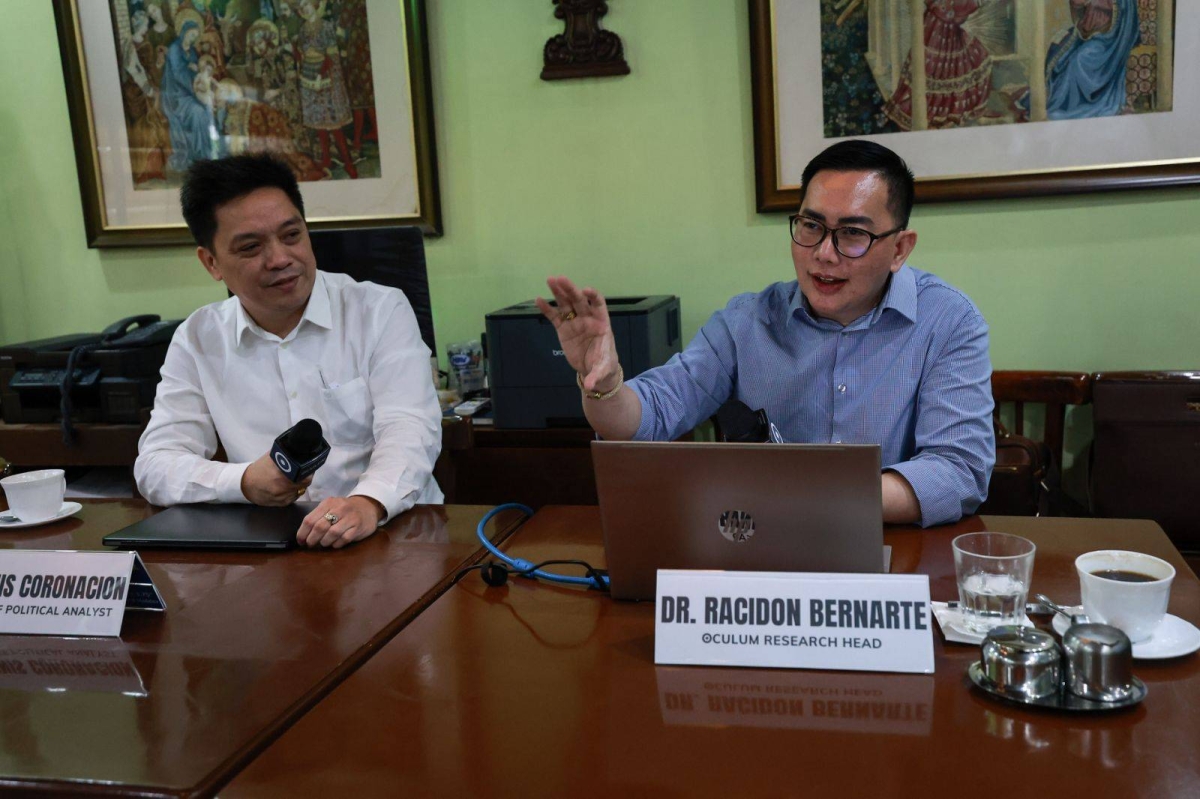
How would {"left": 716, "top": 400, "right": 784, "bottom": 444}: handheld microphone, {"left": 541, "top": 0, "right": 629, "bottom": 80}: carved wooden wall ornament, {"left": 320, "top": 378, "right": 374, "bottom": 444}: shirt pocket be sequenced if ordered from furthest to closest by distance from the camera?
{"left": 541, "top": 0, "right": 629, "bottom": 80}: carved wooden wall ornament
{"left": 320, "top": 378, "right": 374, "bottom": 444}: shirt pocket
{"left": 716, "top": 400, "right": 784, "bottom": 444}: handheld microphone

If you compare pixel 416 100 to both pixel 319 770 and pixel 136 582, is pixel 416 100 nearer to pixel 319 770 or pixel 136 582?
pixel 136 582

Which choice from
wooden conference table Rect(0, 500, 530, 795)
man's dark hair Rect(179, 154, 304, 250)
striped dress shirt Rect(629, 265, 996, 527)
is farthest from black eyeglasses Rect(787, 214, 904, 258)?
man's dark hair Rect(179, 154, 304, 250)

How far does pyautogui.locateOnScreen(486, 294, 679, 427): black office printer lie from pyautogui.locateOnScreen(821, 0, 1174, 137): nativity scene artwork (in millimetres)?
815

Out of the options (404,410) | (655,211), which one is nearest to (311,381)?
(404,410)

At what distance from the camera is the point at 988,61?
2656 millimetres

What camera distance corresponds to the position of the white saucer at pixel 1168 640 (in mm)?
1002

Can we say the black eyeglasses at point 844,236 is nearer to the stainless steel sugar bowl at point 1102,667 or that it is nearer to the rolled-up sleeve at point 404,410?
the rolled-up sleeve at point 404,410

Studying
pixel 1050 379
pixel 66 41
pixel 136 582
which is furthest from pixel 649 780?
pixel 66 41

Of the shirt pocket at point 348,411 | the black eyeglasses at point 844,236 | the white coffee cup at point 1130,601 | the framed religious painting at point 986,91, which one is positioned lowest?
the white coffee cup at point 1130,601

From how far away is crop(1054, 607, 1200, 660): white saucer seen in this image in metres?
1.00

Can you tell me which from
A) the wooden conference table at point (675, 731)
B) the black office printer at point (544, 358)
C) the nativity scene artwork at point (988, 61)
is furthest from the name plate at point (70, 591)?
the nativity scene artwork at point (988, 61)

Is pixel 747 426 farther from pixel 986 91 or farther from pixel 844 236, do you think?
pixel 986 91

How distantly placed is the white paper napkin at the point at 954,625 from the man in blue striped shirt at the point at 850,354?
0.41 metres

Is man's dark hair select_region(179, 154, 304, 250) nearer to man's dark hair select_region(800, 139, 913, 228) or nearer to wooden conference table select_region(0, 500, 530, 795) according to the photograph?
wooden conference table select_region(0, 500, 530, 795)
